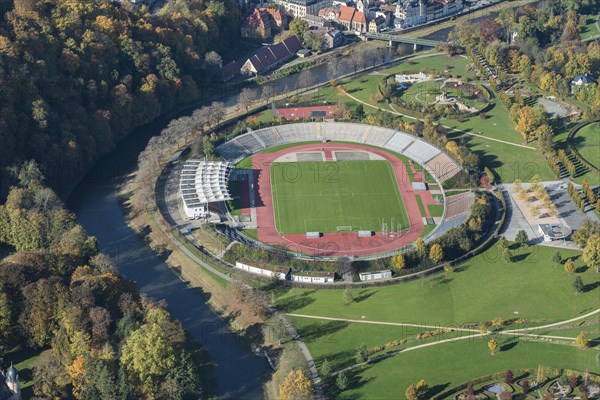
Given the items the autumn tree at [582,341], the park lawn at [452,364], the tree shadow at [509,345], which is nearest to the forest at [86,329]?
the park lawn at [452,364]

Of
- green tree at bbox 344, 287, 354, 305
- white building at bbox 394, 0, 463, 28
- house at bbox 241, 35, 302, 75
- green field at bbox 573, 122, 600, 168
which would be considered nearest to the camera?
green tree at bbox 344, 287, 354, 305

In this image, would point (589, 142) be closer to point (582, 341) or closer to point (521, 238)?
point (521, 238)

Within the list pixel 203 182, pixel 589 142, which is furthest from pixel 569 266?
pixel 203 182

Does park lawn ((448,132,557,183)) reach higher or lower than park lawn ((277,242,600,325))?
higher

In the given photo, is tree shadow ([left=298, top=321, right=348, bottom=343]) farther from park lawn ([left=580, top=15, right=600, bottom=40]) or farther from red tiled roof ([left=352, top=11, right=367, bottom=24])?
park lawn ([left=580, top=15, right=600, bottom=40])

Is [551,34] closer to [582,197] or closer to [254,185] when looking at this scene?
[582,197]

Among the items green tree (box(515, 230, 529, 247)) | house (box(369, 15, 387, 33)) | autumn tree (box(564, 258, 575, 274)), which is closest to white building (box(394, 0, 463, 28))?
house (box(369, 15, 387, 33))
